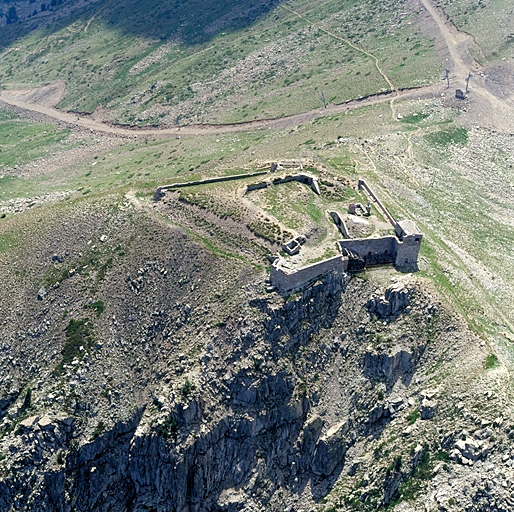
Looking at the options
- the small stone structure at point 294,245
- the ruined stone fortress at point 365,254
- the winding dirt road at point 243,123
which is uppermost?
the small stone structure at point 294,245

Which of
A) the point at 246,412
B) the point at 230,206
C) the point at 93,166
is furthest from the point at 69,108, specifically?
the point at 246,412

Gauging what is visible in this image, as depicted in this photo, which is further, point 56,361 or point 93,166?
point 93,166

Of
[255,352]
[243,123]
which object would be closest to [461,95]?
[243,123]

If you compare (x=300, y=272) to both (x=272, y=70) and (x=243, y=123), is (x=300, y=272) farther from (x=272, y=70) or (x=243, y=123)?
(x=272, y=70)

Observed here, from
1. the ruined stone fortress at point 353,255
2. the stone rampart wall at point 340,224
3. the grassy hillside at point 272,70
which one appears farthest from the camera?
the grassy hillside at point 272,70

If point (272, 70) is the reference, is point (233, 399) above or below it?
above

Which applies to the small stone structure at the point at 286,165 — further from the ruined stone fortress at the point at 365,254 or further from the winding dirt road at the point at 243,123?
the winding dirt road at the point at 243,123

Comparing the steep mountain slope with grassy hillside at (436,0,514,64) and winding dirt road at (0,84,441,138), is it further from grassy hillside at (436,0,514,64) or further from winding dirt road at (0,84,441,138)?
grassy hillside at (436,0,514,64)

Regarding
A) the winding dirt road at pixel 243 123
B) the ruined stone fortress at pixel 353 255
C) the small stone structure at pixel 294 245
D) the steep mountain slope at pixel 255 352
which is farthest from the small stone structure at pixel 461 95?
the small stone structure at pixel 294 245

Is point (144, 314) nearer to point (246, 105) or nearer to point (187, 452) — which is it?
point (187, 452)

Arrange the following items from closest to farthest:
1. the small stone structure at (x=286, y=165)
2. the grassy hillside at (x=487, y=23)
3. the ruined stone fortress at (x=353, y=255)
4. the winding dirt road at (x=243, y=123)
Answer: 1. the ruined stone fortress at (x=353, y=255)
2. the small stone structure at (x=286, y=165)
3. the winding dirt road at (x=243, y=123)
4. the grassy hillside at (x=487, y=23)

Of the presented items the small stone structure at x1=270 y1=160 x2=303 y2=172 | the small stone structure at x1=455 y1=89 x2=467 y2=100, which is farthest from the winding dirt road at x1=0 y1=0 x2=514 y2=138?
the small stone structure at x1=270 y1=160 x2=303 y2=172
